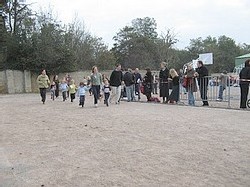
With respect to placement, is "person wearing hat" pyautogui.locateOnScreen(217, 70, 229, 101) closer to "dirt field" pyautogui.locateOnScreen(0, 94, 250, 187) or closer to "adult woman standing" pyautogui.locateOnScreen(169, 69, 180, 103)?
"adult woman standing" pyautogui.locateOnScreen(169, 69, 180, 103)

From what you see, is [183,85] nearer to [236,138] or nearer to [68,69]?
[236,138]

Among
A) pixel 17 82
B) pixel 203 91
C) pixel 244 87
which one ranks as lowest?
pixel 203 91

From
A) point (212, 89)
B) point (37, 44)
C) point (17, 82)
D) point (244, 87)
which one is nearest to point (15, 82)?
point (17, 82)

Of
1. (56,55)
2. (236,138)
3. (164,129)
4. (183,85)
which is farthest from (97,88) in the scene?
(56,55)

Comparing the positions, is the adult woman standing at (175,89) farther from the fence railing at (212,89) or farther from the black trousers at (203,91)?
the black trousers at (203,91)

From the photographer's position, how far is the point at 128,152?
7.12 metres

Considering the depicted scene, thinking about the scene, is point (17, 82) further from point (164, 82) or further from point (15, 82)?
A: point (164, 82)

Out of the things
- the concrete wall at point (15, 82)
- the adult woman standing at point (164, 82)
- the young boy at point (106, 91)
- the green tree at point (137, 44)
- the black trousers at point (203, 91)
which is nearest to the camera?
the black trousers at point (203, 91)

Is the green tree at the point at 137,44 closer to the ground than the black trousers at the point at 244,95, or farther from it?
farther from it

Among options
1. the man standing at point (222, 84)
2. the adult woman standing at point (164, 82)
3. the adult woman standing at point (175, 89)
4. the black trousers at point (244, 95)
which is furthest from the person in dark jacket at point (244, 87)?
the adult woman standing at point (164, 82)

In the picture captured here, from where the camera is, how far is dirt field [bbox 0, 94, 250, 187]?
5492 millimetres

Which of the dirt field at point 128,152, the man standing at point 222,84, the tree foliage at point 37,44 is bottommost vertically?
the dirt field at point 128,152

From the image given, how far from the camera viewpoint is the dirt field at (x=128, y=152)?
549cm

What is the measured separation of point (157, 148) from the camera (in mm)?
7402
